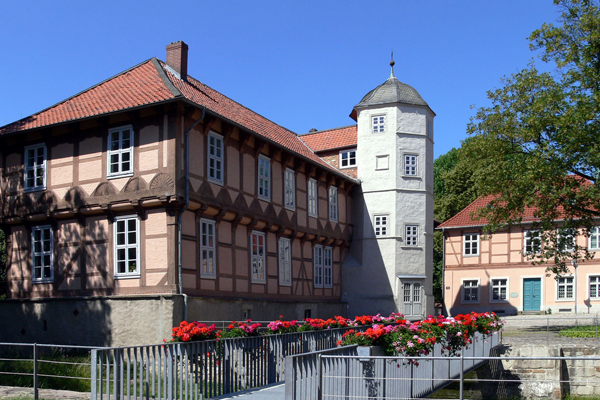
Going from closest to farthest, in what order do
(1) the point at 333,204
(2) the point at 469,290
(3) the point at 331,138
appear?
(1) the point at 333,204 → (3) the point at 331,138 → (2) the point at 469,290

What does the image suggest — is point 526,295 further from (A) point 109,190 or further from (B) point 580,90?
(A) point 109,190

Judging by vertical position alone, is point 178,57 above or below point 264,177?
above

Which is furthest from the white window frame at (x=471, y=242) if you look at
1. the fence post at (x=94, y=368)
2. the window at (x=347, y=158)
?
the fence post at (x=94, y=368)

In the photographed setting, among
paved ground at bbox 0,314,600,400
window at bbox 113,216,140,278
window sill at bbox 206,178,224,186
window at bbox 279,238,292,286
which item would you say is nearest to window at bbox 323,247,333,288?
window at bbox 279,238,292,286

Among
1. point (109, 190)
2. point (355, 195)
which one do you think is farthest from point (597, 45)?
point (109, 190)

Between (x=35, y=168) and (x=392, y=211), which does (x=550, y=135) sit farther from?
(x=35, y=168)

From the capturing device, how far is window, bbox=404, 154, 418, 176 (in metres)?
29.8

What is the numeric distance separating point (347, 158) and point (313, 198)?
17.5ft

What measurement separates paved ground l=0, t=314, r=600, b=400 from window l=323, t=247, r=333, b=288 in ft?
24.6

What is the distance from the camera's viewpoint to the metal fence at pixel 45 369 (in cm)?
1158

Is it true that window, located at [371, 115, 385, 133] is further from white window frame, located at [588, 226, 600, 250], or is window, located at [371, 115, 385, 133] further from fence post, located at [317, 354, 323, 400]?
fence post, located at [317, 354, 323, 400]

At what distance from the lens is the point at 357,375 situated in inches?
380

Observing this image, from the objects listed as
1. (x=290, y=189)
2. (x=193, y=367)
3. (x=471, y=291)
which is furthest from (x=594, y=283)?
(x=193, y=367)

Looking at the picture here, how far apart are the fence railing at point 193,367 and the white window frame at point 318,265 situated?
40.9 ft
